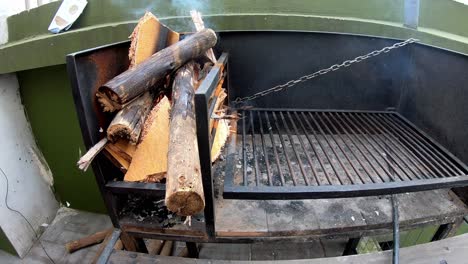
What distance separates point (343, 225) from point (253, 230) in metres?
0.54

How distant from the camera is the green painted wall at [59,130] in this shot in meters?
2.60

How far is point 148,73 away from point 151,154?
0.45 meters

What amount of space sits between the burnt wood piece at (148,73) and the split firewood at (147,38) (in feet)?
0.35

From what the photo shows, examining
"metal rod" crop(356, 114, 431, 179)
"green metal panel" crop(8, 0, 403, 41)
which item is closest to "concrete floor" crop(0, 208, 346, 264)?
"metal rod" crop(356, 114, 431, 179)

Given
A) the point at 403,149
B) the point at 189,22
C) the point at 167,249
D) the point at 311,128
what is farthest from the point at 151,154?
the point at 403,149

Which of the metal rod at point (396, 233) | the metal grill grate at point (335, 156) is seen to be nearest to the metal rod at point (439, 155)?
the metal grill grate at point (335, 156)

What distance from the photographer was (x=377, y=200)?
6.06 feet

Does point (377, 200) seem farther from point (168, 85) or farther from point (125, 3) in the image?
point (125, 3)

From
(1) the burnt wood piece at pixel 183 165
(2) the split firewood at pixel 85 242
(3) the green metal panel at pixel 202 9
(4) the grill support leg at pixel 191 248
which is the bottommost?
(2) the split firewood at pixel 85 242

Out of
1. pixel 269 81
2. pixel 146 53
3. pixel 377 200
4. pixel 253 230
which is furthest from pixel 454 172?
pixel 146 53

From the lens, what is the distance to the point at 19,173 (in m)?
2.74

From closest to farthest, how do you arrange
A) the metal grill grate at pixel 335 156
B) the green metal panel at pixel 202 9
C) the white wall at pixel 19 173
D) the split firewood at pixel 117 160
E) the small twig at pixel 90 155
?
the small twig at pixel 90 155 < the split firewood at pixel 117 160 < the metal grill grate at pixel 335 156 < the green metal panel at pixel 202 9 < the white wall at pixel 19 173

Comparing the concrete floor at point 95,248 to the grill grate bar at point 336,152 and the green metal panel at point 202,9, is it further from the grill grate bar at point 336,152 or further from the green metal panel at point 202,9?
the green metal panel at point 202,9

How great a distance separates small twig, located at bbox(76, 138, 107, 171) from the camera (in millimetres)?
1164
